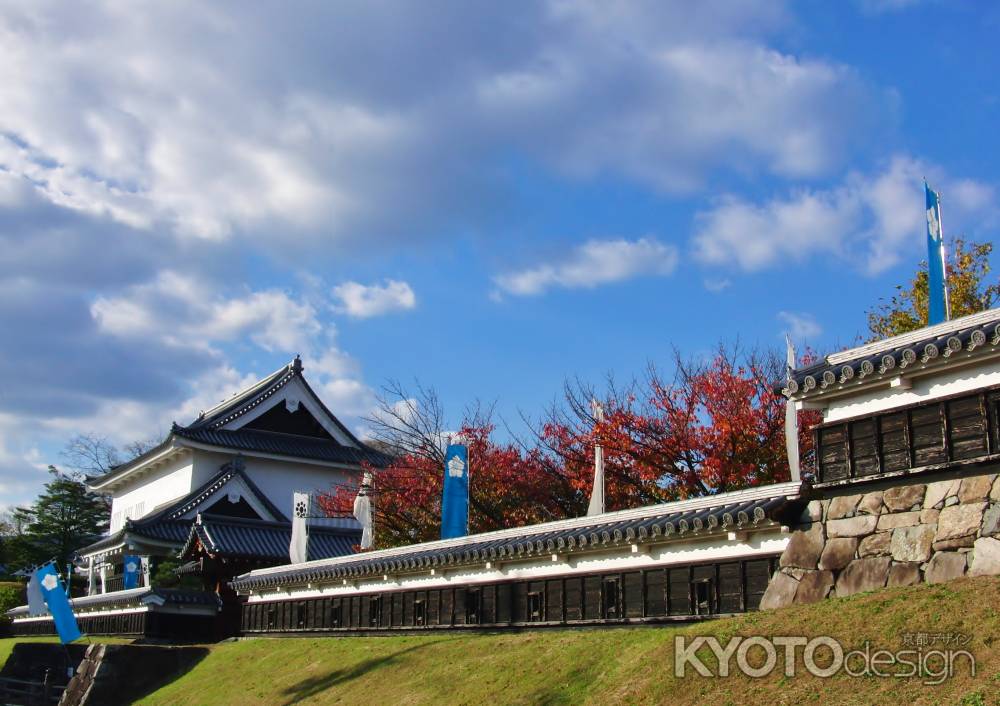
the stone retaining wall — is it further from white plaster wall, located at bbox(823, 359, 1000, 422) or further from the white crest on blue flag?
the white crest on blue flag

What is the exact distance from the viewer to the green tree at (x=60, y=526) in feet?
208

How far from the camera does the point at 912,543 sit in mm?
15039

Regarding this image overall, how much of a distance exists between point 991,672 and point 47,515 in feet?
216

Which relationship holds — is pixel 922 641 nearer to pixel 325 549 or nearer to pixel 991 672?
pixel 991 672

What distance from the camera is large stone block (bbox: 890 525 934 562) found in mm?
14820

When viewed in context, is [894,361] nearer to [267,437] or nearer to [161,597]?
[161,597]

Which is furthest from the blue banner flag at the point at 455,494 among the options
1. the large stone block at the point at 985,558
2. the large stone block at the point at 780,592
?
the large stone block at the point at 985,558

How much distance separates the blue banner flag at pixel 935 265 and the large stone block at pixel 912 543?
5.31m

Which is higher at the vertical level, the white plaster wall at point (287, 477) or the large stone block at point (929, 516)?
the white plaster wall at point (287, 477)

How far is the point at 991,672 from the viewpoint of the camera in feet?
37.1

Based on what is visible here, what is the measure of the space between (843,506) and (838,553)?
32.6 inches

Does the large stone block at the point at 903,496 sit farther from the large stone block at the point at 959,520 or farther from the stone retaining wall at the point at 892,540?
the large stone block at the point at 959,520

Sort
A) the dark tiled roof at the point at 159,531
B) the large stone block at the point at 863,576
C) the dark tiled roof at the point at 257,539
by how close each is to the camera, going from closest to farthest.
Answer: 1. the large stone block at the point at 863,576
2. the dark tiled roof at the point at 257,539
3. the dark tiled roof at the point at 159,531

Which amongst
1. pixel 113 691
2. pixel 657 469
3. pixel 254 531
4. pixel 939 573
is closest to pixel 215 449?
pixel 254 531
